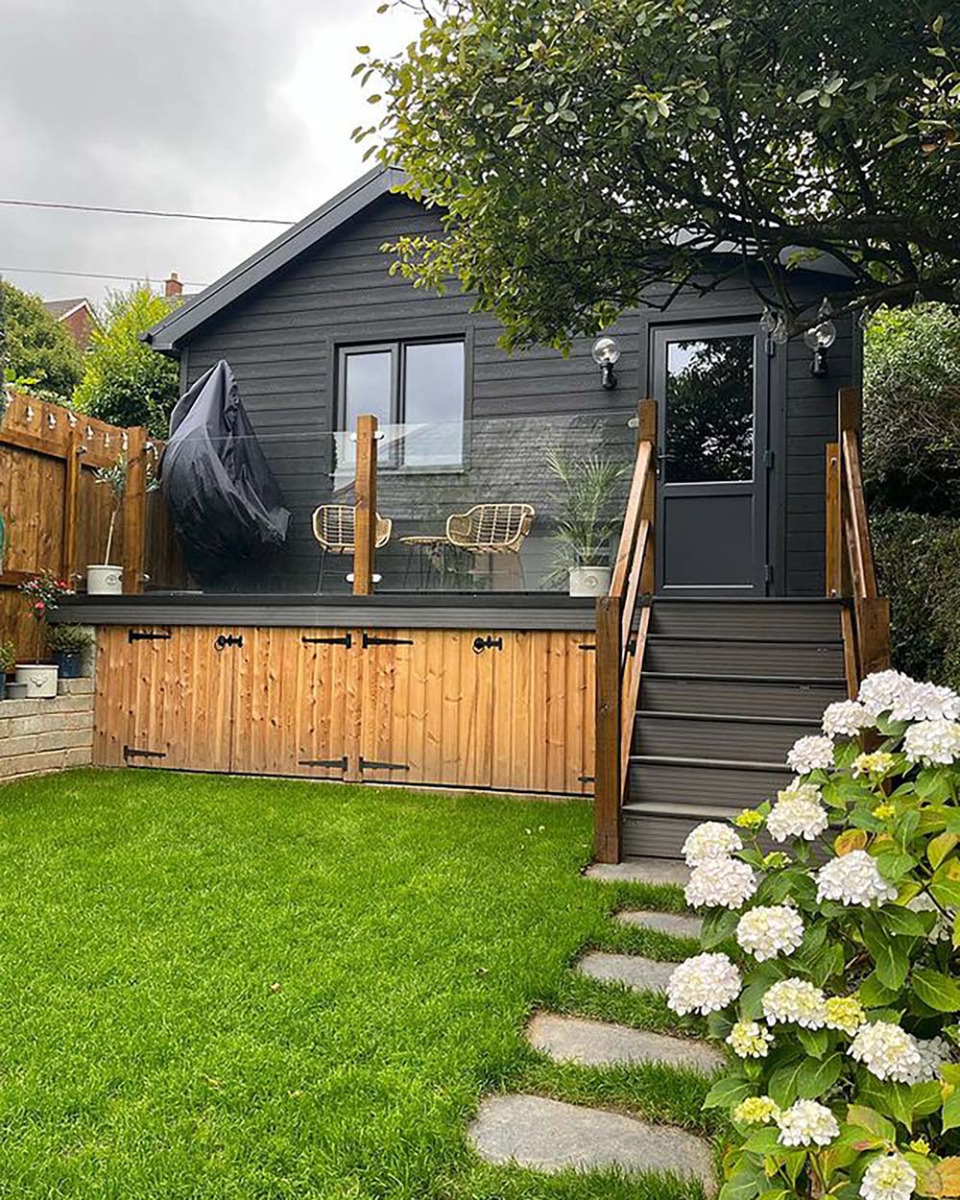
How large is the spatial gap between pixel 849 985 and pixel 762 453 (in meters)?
5.57

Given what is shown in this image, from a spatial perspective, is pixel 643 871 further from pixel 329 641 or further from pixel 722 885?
pixel 329 641

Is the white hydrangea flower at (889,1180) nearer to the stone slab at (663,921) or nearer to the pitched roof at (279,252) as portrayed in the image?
the stone slab at (663,921)

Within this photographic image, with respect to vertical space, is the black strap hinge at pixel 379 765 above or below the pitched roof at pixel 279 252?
below

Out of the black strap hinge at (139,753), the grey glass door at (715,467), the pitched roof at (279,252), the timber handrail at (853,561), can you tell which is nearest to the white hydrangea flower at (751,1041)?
the timber handrail at (853,561)

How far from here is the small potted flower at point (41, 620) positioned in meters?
5.51

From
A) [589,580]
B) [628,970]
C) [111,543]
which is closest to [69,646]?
[111,543]

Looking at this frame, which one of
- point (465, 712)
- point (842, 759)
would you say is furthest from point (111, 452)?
point (842, 759)

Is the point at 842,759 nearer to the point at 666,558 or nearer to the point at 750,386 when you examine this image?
the point at 666,558

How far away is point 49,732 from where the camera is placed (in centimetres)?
562

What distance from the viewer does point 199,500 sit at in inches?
247

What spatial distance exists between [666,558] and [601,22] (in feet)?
14.2

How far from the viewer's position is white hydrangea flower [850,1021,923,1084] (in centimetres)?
108

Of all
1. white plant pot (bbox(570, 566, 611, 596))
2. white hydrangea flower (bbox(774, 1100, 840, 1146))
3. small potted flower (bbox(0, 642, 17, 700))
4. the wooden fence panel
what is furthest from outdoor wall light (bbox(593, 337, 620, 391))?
white hydrangea flower (bbox(774, 1100, 840, 1146))

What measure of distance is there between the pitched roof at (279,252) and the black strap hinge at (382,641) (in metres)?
3.97
